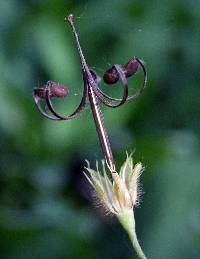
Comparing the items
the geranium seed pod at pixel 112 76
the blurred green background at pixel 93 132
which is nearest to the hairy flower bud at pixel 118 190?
the geranium seed pod at pixel 112 76

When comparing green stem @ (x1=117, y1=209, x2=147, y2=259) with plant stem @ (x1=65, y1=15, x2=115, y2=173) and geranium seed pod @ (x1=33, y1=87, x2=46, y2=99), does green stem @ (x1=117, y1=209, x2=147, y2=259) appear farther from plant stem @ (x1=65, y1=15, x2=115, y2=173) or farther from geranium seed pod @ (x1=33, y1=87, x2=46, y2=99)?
geranium seed pod @ (x1=33, y1=87, x2=46, y2=99)

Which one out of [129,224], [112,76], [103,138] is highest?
[112,76]

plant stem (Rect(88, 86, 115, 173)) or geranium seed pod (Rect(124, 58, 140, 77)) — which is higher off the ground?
geranium seed pod (Rect(124, 58, 140, 77))

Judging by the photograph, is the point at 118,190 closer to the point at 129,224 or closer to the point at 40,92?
the point at 129,224

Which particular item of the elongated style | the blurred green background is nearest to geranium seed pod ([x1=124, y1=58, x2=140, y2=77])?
the elongated style

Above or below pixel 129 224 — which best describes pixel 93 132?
above

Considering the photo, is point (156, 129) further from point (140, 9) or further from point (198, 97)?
point (140, 9)

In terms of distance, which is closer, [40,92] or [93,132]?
[40,92]

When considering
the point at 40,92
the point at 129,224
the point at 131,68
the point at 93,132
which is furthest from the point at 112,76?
the point at 93,132
